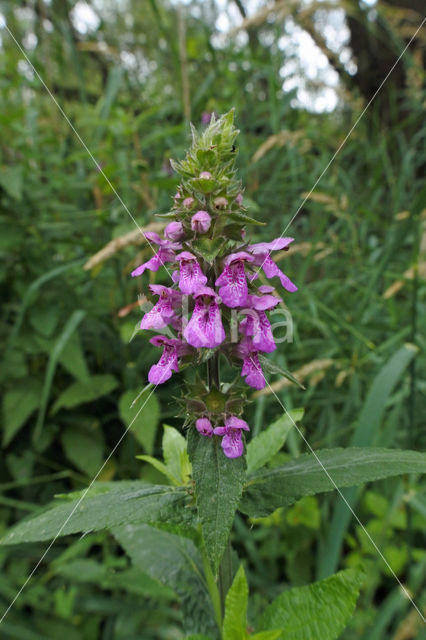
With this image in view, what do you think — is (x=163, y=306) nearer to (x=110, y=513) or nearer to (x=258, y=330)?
(x=258, y=330)

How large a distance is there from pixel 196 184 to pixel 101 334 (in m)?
1.72

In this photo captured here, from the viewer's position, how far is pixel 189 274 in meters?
0.89

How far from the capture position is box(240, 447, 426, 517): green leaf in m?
0.79

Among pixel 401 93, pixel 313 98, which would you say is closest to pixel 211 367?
pixel 313 98

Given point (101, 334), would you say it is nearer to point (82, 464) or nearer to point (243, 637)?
point (82, 464)

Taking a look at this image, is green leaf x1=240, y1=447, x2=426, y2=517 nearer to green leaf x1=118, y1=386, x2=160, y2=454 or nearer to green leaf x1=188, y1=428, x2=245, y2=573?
green leaf x1=188, y1=428, x2=245, y2=573

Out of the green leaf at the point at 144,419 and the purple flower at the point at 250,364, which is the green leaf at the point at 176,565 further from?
the green leaf at the point at 144,419

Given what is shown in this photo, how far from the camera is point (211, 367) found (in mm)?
927

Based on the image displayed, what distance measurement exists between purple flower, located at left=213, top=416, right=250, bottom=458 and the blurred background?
643 mm

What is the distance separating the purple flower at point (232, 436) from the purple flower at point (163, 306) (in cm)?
22

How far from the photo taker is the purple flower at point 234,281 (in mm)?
839

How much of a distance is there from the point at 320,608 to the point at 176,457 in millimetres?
410

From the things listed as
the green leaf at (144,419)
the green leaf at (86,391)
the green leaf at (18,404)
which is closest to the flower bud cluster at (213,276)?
the green leaf at (144,419)

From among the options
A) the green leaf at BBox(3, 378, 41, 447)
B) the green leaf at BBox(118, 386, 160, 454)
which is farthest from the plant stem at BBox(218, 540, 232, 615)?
the green leaf at BBox(3, 378, 41, 447)
